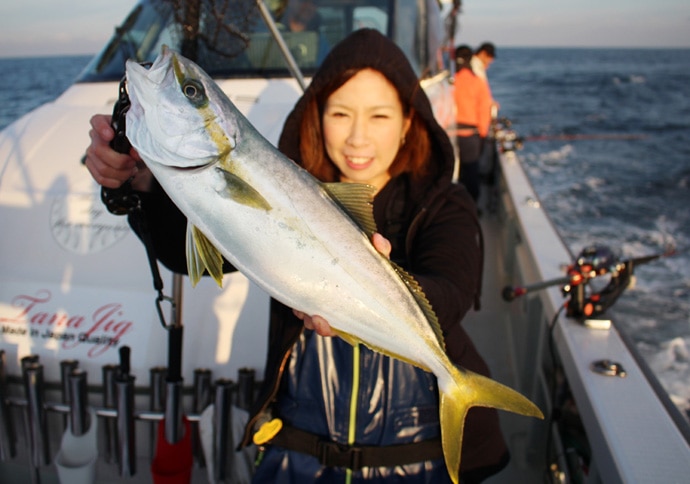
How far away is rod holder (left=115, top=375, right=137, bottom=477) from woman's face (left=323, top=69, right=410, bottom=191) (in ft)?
4.45

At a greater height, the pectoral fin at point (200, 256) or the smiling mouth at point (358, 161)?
the smiling mouth at point (358, 161)

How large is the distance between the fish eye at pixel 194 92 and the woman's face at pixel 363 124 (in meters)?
0.87

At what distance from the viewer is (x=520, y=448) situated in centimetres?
345

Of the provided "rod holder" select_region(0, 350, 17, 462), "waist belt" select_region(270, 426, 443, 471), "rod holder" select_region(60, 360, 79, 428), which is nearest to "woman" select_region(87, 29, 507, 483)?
"waist belt" select_region(270, 426, 443, 471)

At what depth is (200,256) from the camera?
1.58 metres

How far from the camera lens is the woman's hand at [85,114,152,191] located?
71.2 inches

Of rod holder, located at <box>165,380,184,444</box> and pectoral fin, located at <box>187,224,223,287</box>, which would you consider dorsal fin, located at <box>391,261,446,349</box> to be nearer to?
pectoral fin, located at <box>187,224,223,287</box>

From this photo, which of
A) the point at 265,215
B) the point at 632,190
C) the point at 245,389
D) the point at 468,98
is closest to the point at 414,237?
the point at 265,215

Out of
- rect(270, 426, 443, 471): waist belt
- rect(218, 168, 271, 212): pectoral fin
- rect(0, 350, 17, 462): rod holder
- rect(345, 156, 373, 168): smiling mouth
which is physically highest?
rect(218, 168, 271, 212): pectoral fin

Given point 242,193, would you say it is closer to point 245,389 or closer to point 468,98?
point 245,389

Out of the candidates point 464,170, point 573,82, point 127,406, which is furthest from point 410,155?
point 573,82

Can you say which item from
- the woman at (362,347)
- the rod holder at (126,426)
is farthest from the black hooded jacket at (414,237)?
the rod holder at (126,426)

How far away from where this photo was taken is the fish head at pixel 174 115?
1466 mm

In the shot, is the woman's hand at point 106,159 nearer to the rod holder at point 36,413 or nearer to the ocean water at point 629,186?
the rod holder at point 36,413
